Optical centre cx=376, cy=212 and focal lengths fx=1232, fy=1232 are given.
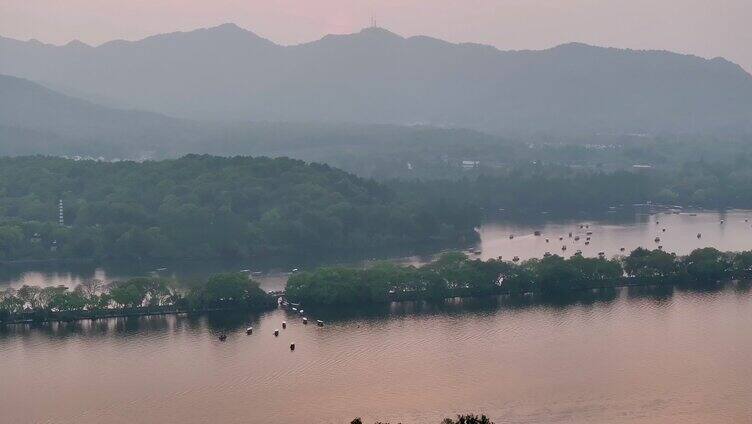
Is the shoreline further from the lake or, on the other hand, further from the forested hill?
the forested hill

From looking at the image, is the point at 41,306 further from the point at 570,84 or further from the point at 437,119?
the point at 570,84

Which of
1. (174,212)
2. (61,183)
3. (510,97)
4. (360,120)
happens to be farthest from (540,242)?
(510,97)

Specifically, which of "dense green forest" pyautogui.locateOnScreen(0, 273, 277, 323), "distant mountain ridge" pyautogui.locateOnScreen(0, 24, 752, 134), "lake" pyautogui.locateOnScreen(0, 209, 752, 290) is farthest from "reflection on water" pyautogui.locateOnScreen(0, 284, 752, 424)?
"distant mountain ridge" pyautogui.locateOnScreen(0, 24, 752, 134)

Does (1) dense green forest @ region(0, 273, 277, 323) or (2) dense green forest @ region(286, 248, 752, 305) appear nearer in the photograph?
(1) dense green forest @ region(0, 273, 277, 323)

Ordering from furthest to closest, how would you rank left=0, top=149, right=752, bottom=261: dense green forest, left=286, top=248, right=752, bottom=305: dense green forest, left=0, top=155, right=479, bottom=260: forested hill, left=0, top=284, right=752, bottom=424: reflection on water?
left=0, top=149, right=752, bottom=261: dense green forest → left=0, top=155, right=479, bottom=260: forested hill → left=286, top=248, right=752, bottom=305: dense green forest → left=0, top=284, right=752, bottom=424: reflection on water

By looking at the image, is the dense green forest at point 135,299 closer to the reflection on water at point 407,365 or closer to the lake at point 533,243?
the reflection on water at point 407,365

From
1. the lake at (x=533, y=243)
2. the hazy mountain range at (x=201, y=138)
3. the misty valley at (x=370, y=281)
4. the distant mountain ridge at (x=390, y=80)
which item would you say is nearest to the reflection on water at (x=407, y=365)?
the misty valley at (x=370, y=281)

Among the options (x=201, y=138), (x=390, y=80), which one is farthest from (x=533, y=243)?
(x=390, y=80)
